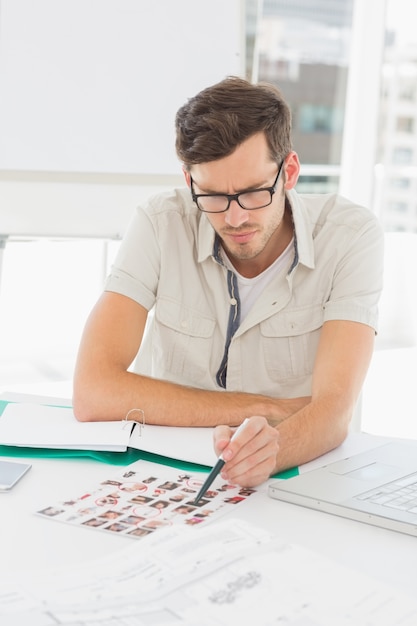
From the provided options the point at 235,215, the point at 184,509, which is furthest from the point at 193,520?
the point at 235,215

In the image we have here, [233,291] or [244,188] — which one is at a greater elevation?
[244,188]

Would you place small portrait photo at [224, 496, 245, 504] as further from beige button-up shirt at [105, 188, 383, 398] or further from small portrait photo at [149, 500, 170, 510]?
beige button-up shirt at [105, 188, 383, 398]

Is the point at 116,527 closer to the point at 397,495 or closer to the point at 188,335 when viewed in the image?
the point at 397,495

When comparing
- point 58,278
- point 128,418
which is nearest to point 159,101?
point 58,278

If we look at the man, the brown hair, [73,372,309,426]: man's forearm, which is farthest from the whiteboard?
[73,372,309,426]: man's forearm

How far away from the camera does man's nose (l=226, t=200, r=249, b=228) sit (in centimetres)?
163

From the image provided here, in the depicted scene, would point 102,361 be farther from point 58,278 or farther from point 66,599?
point 58,278

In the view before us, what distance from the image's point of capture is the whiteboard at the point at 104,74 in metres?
2.56

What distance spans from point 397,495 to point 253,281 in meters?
0.81

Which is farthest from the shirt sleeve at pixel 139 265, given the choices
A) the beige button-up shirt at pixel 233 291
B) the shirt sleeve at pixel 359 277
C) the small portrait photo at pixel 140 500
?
the small portrait photo at pixel 140 500

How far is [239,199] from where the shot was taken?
5.37 ft

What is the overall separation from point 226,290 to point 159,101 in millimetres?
1080

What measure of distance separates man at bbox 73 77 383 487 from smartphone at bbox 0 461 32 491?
246 mm

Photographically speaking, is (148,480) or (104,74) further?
(104,74)
